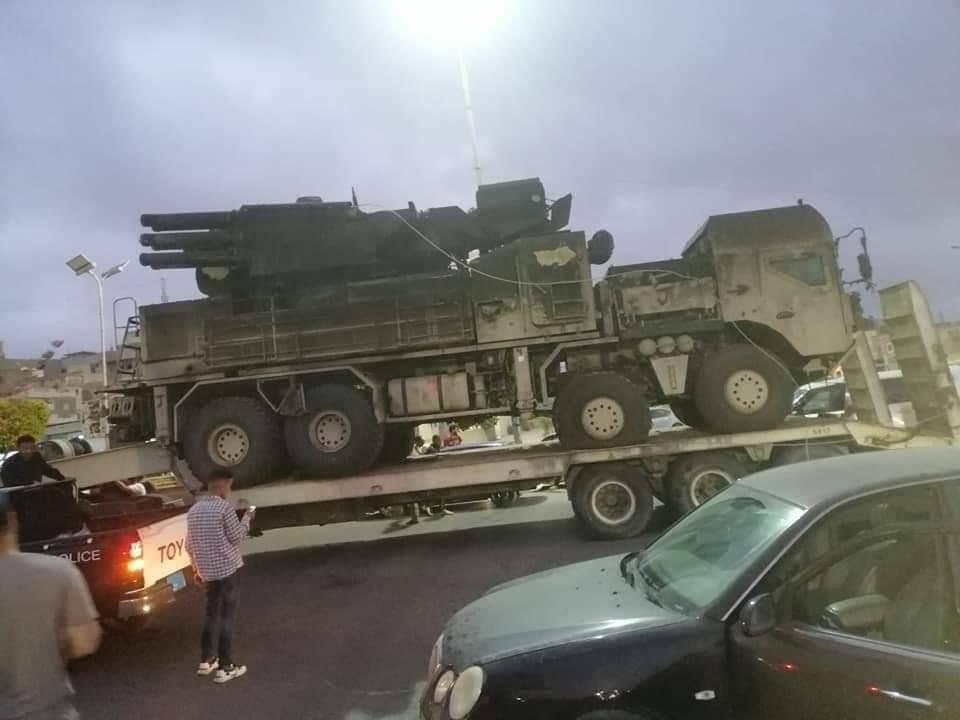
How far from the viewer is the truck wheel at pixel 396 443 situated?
1007 cm

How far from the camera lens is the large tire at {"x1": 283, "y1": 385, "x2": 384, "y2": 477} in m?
8.85

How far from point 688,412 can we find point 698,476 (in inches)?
58.6

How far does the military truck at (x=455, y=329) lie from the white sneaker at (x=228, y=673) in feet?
11.9

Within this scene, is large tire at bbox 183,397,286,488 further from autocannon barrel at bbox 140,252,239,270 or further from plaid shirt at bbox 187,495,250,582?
plaid shirt at bbox 187,495,250,582

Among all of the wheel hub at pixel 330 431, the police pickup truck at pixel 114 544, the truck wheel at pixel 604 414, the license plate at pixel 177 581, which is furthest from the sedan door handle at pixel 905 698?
the wheel hub at pixel 330 431

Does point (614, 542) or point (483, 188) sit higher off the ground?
point (483, 188)

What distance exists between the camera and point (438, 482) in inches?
340

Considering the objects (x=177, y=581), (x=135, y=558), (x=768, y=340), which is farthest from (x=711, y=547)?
(x=768, y=340)

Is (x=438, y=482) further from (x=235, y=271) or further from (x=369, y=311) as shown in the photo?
(x=235, y=271)

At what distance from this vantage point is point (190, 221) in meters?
8.97

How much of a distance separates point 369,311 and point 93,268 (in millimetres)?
13736

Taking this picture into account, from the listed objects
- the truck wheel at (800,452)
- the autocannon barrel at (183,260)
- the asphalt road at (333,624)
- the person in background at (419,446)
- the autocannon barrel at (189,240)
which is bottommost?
the asphalt road at (333,624)

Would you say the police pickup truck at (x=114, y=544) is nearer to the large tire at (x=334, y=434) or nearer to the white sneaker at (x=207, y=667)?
the white sneaker at (x=207, y=667)

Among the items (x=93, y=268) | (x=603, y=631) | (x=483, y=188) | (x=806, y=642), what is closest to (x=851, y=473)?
(x=806, y=642)
